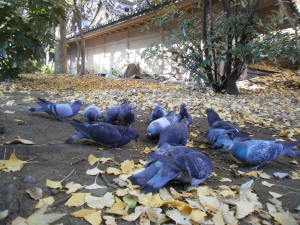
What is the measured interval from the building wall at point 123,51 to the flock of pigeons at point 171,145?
828 cm

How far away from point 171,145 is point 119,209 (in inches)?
35.9

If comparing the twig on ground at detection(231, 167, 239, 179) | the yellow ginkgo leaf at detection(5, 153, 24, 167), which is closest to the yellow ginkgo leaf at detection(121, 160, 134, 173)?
the yellow ginkgo leaf at detection(5, 153, 24, 167)

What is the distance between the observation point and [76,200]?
1.30 metres

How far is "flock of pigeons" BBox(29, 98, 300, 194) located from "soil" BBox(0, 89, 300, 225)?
14 centimetres

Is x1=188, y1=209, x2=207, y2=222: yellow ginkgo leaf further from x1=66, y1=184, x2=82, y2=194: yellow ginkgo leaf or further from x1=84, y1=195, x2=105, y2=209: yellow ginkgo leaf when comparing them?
x1=66, y1=184, x2=82, y2=194: yellow ginkgo leaf

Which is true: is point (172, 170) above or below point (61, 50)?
below

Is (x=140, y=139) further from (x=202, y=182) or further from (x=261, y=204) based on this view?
(x=261, y=204)

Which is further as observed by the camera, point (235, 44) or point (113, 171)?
point (235, 44)

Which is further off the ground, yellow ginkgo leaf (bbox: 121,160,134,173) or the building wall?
the building wall

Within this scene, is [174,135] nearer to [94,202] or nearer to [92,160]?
[92,160]

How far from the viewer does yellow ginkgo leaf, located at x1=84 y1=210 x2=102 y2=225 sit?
1.14 m

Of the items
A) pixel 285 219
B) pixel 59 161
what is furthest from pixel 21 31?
pixel 285 219

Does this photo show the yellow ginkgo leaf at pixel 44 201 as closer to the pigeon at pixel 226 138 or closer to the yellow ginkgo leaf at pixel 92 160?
the yellow ginkgo leaf at pixel 92 160

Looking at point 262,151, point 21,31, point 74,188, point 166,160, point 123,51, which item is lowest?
point 74,188
